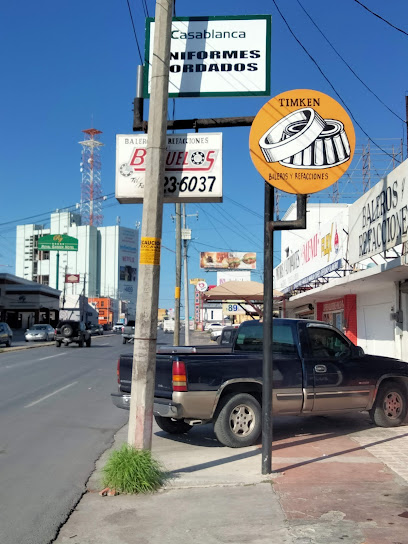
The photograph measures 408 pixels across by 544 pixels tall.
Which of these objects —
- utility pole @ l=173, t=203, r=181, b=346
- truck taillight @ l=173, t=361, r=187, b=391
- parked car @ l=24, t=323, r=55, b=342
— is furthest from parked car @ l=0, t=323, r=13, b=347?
truck taillight @ l=173, t=361, r=187, b=391

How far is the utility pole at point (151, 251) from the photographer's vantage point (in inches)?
249

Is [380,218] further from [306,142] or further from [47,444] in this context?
[47,444]

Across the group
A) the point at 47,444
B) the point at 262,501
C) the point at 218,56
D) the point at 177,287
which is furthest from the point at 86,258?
the point at 262,501

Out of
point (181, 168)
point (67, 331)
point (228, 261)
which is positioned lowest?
point (67, 331)

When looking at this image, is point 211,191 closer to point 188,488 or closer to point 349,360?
point 188,488

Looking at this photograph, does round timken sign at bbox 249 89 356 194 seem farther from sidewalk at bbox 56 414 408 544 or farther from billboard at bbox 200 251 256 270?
billboard at bbox 200 251 256 270

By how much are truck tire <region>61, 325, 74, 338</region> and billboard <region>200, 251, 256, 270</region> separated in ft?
205

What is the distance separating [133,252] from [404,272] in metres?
114

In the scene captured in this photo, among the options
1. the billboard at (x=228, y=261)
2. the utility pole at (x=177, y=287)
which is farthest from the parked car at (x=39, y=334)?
the billboard at (x=228, y=261)

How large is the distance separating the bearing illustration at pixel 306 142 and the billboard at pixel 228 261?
304 ft

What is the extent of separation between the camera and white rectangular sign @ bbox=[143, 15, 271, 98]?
7.79 meters

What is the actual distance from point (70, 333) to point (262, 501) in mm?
33986

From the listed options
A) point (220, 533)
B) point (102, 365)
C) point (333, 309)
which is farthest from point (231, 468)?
point (102, 365)

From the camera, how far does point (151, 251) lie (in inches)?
255
